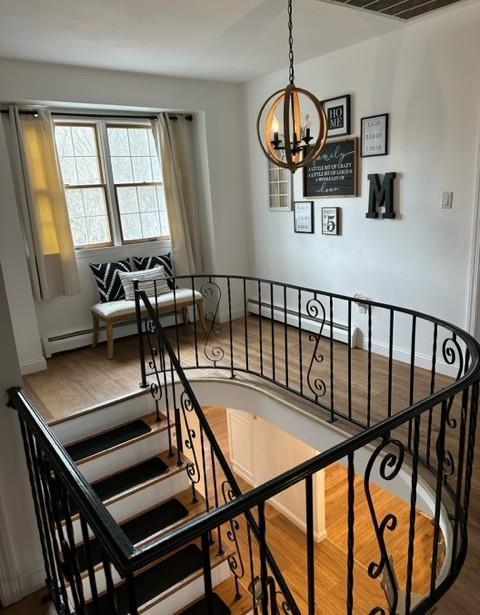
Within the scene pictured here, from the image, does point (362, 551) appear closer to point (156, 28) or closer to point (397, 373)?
point (397, 373)

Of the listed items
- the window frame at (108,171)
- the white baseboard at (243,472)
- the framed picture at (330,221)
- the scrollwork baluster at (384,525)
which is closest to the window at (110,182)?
the window frame at (108,171)

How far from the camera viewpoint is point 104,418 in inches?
137

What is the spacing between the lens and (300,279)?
5051mm

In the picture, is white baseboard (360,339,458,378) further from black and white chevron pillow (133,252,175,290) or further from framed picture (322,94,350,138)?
black and white chevron pillow (133,252,175,290)

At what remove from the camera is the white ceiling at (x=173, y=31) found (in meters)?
2.90

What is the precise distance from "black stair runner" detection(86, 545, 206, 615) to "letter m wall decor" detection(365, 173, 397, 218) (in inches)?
120

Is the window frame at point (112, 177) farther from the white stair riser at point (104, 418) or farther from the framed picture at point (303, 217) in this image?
the white stair riser at point (104, 418)

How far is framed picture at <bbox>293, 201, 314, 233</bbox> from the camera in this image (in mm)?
4730

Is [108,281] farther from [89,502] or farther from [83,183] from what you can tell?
[89,502]

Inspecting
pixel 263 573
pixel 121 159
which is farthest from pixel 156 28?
pixel 263 573

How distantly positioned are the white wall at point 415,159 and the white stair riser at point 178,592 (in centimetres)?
255

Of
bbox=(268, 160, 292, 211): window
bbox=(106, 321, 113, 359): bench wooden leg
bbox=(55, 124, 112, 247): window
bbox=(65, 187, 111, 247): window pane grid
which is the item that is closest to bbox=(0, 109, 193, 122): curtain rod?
bbox=(55, 124, 112, 247): window

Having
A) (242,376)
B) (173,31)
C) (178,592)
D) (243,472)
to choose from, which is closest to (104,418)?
(242,376)

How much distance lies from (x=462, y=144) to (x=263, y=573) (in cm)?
327
